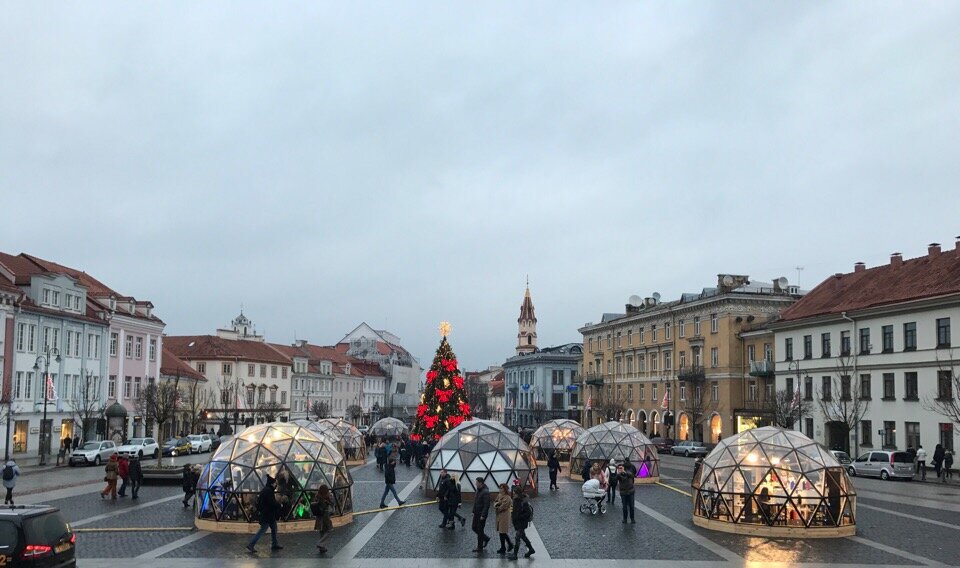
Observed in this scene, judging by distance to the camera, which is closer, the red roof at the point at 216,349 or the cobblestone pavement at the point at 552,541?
the cobblestone pavement at the point at 552,541

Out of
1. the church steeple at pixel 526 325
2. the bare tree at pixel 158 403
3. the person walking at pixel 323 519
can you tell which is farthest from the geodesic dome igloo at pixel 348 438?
the church steeple at pixel 526 325

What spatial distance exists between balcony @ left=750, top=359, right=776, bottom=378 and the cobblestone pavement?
33.4m

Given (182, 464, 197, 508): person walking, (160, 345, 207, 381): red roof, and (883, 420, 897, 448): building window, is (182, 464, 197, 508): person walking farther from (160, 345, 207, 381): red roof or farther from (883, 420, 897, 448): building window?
(160, 345, 207, 381): red roof

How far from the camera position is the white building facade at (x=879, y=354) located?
148 ft

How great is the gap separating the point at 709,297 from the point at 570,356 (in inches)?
2060

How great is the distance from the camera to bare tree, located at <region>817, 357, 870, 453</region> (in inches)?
1955

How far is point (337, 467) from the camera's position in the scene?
76.3ft

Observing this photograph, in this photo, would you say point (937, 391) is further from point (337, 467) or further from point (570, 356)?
point (570, 356)

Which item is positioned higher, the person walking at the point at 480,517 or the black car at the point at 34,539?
the black car at the point at 34,539

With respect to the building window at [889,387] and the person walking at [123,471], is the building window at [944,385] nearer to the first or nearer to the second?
the building window at [889,387]

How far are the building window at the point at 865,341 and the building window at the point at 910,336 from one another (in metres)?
3.25

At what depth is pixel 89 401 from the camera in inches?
2253

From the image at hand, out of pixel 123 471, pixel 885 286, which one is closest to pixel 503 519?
pixel 123 471

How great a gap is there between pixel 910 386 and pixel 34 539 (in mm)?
45362
